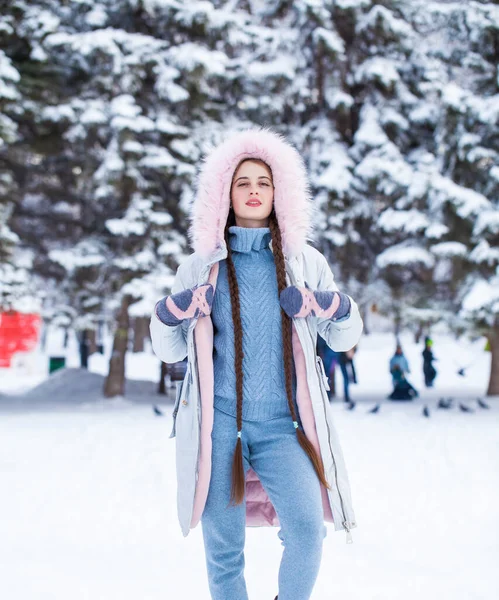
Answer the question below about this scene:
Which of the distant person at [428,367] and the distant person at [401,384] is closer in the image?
the distant person at [401,384]

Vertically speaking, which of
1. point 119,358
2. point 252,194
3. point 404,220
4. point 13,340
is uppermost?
point 404,220

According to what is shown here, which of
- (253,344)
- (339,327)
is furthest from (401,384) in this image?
(253,344)

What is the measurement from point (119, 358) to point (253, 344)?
11.9 m

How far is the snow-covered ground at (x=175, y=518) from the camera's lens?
3781mm

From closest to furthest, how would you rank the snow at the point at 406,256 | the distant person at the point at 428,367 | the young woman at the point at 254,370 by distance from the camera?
1. the young woman at the point at 254,370
2. the snow at the point at 406,256
3. the distant person at the point at 428,367

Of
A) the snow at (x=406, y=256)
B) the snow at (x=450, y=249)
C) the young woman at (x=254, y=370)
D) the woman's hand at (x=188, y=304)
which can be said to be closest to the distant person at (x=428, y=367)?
the snow at (x=406, y=256)

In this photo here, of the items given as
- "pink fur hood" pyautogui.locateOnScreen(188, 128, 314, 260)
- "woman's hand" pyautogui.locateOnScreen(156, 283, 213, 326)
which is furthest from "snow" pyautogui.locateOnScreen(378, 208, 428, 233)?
"woman's hand" pyautogui.locateOnScreen(156, 283, 213, 326)

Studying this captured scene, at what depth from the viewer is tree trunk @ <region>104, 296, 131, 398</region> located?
1359 centimetres

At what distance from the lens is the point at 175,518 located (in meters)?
5.20

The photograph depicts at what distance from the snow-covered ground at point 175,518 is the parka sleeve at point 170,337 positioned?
1576 mm

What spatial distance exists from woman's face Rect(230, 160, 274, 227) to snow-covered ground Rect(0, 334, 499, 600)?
2.06 meters

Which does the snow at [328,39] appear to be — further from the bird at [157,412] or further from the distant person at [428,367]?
the distant person at [428,367]

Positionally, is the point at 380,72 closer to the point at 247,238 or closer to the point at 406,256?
the point at 406,256

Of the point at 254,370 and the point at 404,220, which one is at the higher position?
the point at 404,220
